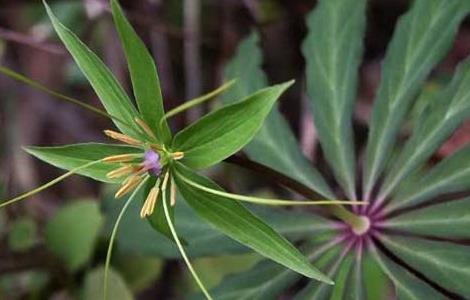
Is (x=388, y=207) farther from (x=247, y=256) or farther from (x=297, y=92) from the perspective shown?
(x=297, y=92)

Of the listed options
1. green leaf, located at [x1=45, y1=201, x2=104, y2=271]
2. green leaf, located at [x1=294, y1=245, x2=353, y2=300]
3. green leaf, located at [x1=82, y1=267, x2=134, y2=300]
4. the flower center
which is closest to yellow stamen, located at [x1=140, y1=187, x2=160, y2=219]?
the flower center

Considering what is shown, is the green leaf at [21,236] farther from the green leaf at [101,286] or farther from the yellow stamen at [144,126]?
the yellow stamen at [144,126]

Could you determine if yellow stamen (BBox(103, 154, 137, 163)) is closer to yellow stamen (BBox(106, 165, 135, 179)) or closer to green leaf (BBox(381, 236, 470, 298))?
yellow stamen (BBox(106, 165, 135, 179))

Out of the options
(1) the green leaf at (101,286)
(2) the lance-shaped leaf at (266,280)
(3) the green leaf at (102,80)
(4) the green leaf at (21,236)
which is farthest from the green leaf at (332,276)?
(4) the green leaf at (21,236)

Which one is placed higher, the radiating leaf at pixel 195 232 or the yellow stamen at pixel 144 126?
the radiating leaf at pixel 195 232

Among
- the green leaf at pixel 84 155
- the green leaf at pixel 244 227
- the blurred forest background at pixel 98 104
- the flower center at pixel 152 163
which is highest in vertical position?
the blurred forest background at pixel 98 104

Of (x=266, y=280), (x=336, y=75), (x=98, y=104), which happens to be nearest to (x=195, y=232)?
(x=266, y=280)

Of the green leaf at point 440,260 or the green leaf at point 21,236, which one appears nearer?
the green leaf at point 440,260
